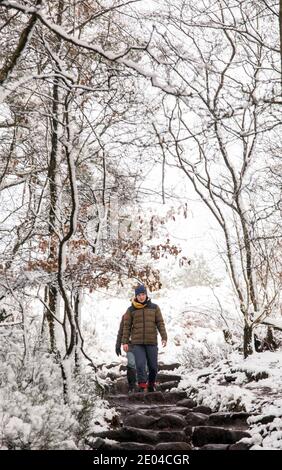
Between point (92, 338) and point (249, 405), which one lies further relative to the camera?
point (92, 338)

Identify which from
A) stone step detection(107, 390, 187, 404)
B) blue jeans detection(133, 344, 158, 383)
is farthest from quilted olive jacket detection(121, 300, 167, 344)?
stone step detection(107, 390, 187, 404)

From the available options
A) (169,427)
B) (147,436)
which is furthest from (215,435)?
(169,427)

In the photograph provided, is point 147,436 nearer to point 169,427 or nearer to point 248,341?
point 169,427

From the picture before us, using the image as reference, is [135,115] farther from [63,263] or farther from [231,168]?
[63,263]

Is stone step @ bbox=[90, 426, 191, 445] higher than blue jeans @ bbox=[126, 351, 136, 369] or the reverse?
the reverse

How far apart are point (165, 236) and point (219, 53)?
4650mm

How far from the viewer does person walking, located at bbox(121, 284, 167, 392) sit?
7.97m

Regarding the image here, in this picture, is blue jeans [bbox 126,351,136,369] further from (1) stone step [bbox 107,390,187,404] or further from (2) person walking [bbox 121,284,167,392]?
(1) stone step [bbox 107,390,187,404]

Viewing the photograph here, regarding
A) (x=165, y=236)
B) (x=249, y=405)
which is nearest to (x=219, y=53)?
(x=165, y=236)

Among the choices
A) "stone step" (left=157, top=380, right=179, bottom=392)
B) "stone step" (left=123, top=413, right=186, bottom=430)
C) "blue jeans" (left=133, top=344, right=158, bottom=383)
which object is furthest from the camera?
"stone step" (left=157, top=380, right=179, bottom=392)

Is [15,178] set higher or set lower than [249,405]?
Result: higher
